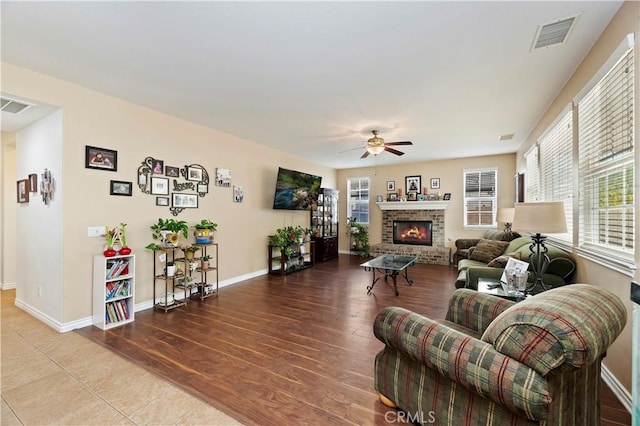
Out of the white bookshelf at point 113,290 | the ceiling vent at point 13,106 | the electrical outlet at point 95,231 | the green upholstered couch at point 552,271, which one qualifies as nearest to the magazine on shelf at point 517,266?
the green upholstered couch at point 552,271

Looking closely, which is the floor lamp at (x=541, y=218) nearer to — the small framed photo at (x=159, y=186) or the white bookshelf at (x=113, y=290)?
the white bookshelf at (x=113, y=290)

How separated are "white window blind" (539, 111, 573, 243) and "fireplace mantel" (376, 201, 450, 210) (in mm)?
3120

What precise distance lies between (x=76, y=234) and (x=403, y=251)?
678 cm

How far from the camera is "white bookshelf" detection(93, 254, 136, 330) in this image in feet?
10.3

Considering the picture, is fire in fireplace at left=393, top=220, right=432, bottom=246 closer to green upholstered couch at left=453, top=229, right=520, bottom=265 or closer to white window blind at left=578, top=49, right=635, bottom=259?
green upholstered couch at left=453, top=229, right=520, bottom=265

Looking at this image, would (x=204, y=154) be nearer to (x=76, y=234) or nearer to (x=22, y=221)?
(x=76, y=234)

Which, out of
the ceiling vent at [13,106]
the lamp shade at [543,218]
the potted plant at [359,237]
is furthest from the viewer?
the potted plant at [359,237]

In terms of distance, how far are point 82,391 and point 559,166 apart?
5.28 metres

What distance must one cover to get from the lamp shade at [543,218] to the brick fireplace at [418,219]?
4977mm

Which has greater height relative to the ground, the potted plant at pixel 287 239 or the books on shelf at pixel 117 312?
the potted plant at pixel 287 239

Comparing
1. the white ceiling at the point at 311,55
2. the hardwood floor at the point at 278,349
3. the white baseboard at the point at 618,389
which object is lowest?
the hardwood floor at the point at 278,349

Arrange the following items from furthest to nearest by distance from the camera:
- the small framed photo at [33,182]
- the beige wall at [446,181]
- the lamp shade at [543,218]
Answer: the beige wall at [446,181], the small framed photo at [33,182], the lamp shade at [543,218]

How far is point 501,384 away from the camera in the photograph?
116cm

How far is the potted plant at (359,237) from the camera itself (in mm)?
8250
